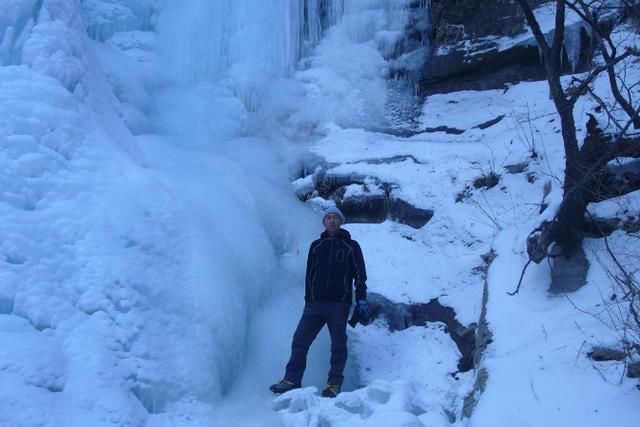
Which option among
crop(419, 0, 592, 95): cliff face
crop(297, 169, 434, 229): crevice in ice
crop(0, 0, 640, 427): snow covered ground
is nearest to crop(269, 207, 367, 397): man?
crop(0, 0, 640, 427): snow covered ground

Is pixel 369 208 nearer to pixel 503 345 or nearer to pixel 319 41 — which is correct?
pixel 503 345

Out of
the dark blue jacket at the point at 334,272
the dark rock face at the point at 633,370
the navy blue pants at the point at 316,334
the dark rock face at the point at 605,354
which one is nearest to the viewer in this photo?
the dark rock face at the point at 633,370

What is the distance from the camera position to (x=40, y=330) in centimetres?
346

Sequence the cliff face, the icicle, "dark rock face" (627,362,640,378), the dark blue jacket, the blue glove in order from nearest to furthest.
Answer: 1. "dark rock face" (627,362,640,378)
2. the blue glove
3. the dark blue jacket
4. the icicle
5. the cliff face

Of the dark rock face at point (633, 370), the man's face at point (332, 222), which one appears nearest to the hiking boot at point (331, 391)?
the man's face at point (332, 222)

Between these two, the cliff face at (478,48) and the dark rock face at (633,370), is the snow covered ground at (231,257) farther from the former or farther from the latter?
the cliff face at (478,48)

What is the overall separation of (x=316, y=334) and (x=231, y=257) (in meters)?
0.99

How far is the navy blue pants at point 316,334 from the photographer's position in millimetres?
4285

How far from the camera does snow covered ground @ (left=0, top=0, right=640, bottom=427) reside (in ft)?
11.0

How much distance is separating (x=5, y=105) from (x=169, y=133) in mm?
3174

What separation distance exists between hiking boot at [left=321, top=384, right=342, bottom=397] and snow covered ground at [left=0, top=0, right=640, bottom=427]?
5.3 inches

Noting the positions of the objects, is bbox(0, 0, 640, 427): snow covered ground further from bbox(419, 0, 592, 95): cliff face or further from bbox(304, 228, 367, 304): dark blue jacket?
bbox(304, 228, 367, 304): dark blue jacket

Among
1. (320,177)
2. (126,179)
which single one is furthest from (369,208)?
(126,179)

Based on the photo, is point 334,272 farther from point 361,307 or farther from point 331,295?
point 361,307
